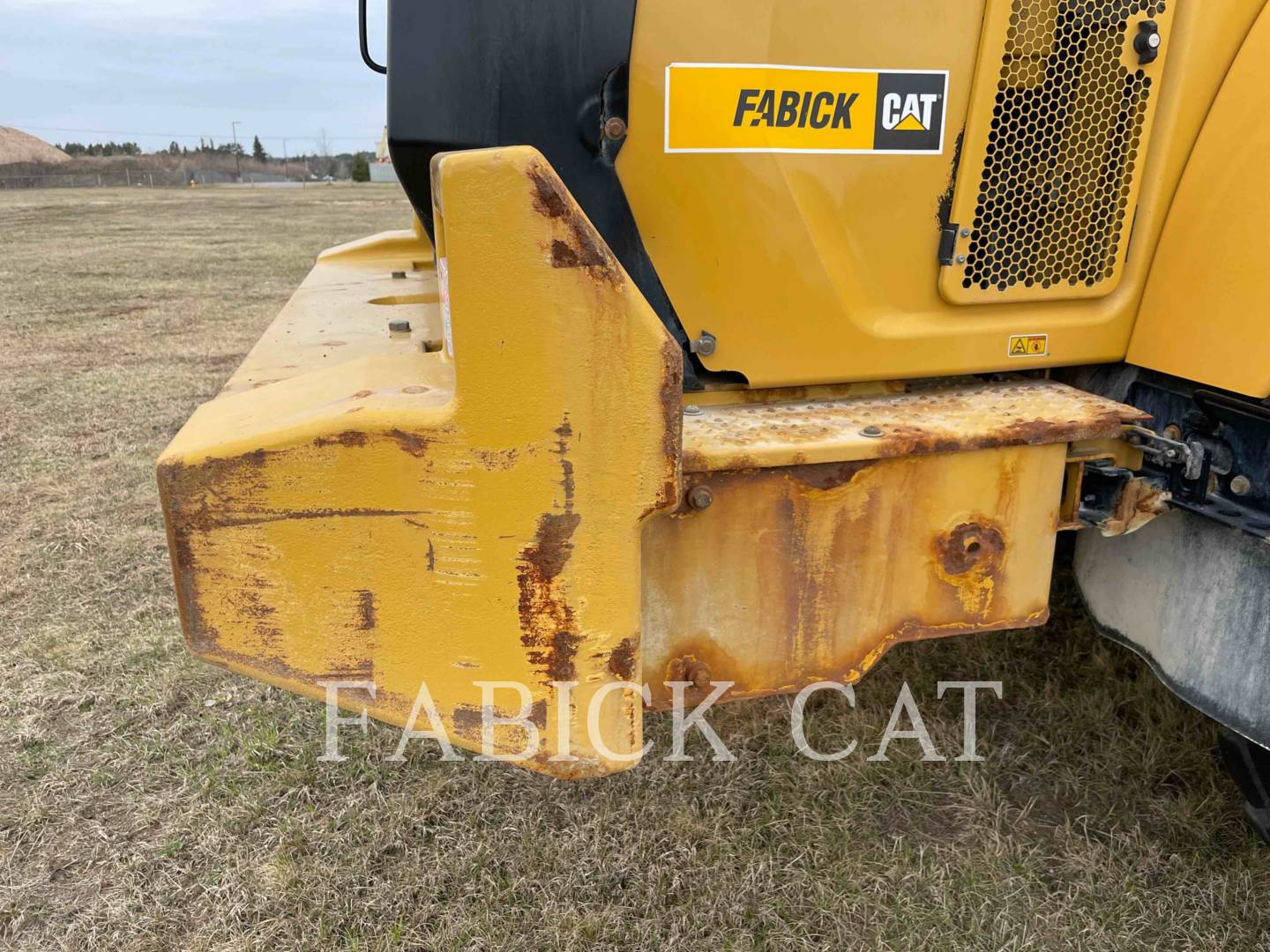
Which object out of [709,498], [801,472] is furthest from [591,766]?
[801,472]

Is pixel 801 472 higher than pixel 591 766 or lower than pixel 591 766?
higher

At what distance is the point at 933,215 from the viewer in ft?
5.40

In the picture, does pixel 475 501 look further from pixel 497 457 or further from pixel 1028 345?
pixel 1028 345

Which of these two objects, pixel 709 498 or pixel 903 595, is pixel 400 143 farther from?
pixel 903 595

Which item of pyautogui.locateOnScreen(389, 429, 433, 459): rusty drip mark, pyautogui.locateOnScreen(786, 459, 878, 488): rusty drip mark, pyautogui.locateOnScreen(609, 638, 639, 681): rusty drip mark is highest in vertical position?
pyautogui.locateOnScreen(389, 429, 433, 459): rusty drip mark

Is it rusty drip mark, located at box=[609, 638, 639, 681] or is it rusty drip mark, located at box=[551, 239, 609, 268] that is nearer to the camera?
rusty drip mark, located at box=[551, 239, 609, 268]

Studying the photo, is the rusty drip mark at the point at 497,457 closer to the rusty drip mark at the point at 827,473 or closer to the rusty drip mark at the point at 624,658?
the rusty drip mark at the point at 624,658

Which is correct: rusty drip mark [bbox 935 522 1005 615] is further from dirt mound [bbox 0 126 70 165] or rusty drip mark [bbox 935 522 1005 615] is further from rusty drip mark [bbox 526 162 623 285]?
dirt mound [bbox 0 126 70 165]

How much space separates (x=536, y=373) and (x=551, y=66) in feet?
1.79

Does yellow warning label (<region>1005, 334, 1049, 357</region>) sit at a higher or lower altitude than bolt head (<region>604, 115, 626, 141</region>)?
lower

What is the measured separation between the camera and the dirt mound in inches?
1852

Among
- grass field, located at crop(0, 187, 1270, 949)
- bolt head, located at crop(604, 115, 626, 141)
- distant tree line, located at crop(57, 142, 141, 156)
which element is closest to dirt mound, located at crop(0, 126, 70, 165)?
distant tree line, located at crop(57, 142, 141, 156)

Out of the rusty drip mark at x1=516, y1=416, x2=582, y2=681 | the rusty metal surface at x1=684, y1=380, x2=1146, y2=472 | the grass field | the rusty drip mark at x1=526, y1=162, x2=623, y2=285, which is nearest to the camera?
the rusty drip mark at x1=526, y1=162, x2=623, y2=285

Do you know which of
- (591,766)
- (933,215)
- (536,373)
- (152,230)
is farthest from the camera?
(152,230)
